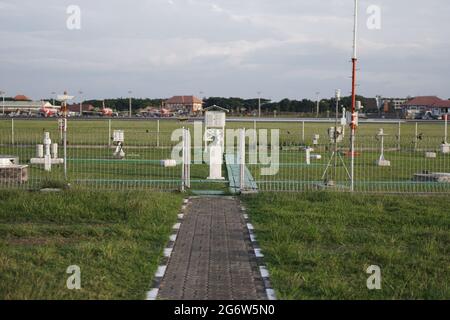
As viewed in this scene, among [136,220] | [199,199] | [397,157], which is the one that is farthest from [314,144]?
[136,220]

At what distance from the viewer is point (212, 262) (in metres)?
7.94

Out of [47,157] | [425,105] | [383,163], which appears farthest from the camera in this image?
[425,105]

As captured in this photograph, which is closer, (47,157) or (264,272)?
(264,272)

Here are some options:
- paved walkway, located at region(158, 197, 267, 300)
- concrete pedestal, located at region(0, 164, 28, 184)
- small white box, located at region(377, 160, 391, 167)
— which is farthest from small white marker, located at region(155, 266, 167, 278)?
small white box, located at region(377, 160, 391, 167)

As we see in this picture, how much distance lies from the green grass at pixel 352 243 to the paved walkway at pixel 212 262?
313 mm

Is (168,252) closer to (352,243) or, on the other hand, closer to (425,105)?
(352,243)

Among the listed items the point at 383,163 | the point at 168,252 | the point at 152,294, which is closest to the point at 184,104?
the point at 383,163

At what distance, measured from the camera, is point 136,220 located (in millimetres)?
10633

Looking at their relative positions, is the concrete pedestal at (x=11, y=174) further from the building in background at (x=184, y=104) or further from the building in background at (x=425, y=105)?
the building in background at (x=425, y=105)

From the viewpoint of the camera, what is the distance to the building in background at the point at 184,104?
8118cm

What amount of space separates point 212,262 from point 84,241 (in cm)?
238

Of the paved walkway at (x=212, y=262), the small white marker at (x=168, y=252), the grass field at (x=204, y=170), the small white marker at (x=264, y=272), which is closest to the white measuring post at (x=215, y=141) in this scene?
the grass field at (x=204, y=170)

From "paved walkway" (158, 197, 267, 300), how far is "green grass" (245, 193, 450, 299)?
31 centimetres
